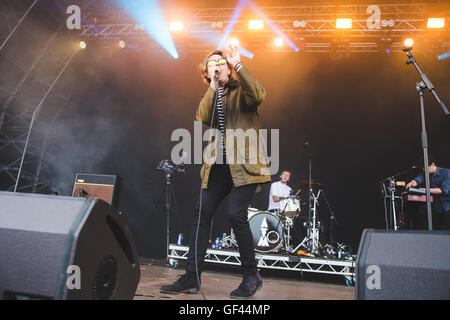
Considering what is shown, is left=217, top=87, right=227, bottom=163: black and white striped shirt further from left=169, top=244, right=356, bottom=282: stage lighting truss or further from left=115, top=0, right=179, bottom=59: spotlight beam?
left=115, top=0, right=179, bottom=59: spotlight beam

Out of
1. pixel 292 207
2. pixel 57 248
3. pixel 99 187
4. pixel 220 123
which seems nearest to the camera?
pixel 57 248

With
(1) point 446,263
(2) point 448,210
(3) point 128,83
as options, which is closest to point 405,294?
(1) point 446,263

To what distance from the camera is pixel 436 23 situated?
237 inches

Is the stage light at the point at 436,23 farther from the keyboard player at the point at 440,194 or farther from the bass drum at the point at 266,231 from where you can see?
the bass drum at the point at 266,231

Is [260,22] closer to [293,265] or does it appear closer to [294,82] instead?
[294,82]

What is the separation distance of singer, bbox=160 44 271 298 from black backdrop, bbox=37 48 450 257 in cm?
458

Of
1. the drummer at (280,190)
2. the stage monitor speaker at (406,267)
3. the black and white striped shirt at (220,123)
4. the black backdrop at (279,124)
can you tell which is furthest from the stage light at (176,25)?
the stage monitor speaker at (406,267)

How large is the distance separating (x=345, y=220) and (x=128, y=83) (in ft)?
18.4

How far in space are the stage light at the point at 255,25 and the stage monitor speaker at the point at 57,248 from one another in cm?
600

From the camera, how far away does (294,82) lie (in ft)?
23.7

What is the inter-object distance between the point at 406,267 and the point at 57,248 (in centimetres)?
129

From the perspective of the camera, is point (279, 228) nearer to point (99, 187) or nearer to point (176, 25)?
point (99, 187)

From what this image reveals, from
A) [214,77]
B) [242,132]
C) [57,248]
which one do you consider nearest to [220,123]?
[242,132]
